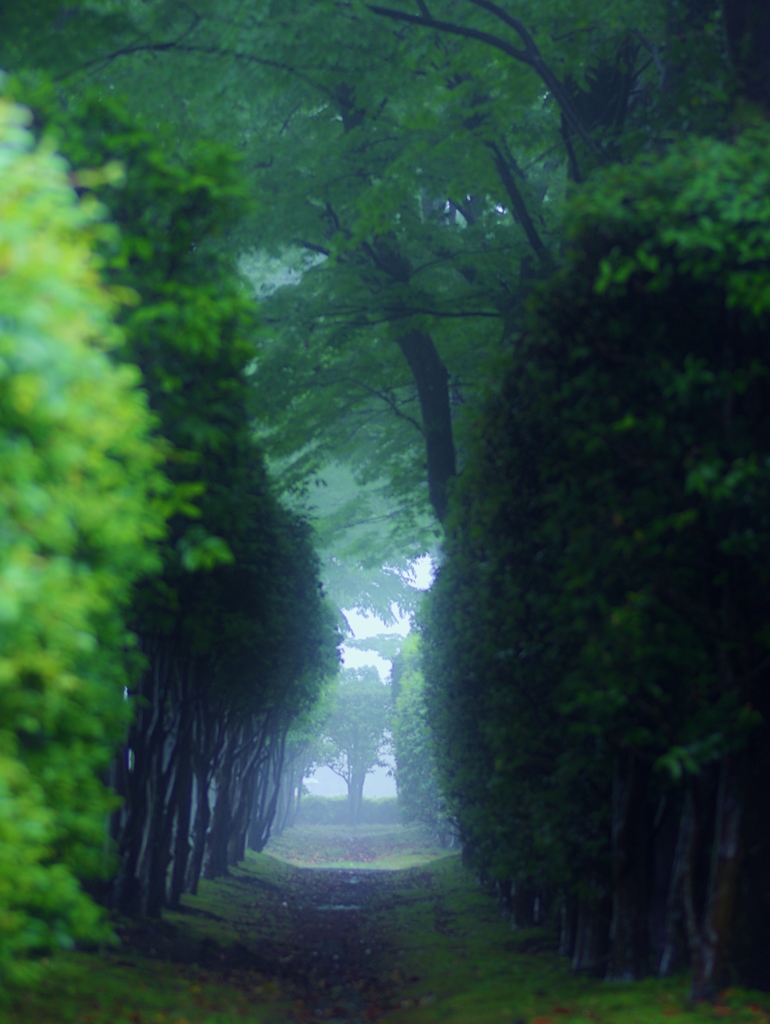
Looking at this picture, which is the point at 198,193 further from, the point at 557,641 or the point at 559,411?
the point at 557,641

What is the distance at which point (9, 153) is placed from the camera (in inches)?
189

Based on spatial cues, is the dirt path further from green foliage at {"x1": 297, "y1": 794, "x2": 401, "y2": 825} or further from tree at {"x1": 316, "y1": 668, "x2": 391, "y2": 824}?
green foliage at {"x1": 297, "y1": 794, "x2": 401, "y2": 825}

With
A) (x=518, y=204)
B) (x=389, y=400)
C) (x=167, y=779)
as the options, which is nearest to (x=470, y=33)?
(x=518, y=204)

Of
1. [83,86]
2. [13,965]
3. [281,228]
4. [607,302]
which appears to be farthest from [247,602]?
[13,965]

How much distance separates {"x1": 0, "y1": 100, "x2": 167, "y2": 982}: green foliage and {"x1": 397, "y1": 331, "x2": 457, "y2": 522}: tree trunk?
14.5m

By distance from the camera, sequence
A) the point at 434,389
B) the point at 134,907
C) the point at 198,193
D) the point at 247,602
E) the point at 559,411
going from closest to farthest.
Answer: the point at 198,193 → the point at 559,411 → the point at 134,907 → the point at 247,602 → the point at 434,389

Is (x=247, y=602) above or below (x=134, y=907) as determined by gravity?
above

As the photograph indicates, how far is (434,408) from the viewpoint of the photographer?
20625 mm

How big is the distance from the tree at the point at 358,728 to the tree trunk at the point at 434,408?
59565mm

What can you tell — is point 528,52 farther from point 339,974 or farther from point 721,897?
point 339,974

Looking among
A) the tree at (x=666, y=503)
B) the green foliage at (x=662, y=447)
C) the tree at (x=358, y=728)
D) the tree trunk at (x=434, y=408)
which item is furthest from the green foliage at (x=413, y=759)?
the green foliage at (x=662, y=447)

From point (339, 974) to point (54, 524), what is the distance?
12135 mm

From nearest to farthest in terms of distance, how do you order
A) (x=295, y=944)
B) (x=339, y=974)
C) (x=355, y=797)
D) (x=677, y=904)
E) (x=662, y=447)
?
1. (x=662, y=447)
2. (x=677, y=904)
3. (x=339, y=974)
4. (x=295, y=944)
5. (x=355, y=797)

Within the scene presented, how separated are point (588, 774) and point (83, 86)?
9350 millimetres
